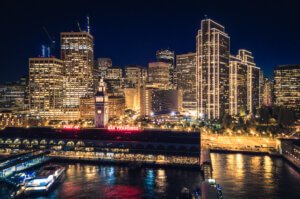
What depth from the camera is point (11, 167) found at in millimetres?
49250

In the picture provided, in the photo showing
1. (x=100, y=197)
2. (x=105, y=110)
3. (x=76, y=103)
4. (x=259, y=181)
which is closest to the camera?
(x=100, y=197)

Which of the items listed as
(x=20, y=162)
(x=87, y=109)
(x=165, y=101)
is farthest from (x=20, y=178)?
(x=165, y=101)

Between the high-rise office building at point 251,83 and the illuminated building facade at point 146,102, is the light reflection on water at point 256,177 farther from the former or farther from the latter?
the high-rise office building at point 251,83

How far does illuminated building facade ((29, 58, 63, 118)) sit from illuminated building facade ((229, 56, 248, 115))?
68.7 meters

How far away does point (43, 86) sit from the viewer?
137 meters

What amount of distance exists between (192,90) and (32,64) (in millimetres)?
80406

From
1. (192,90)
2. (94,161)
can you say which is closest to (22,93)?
(192,90)

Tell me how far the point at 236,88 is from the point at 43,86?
7808 centimetres

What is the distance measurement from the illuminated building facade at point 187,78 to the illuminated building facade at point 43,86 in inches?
2655

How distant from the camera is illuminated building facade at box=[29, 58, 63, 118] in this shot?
135000 millimetres

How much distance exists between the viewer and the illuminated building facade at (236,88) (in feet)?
483

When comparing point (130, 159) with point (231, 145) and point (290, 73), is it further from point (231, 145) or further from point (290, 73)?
point (290, 73)

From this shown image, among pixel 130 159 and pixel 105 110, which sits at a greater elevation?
pixel 105 110

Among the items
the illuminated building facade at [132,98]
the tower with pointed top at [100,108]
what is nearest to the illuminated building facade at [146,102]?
the illuminated building facade at [132,98]
